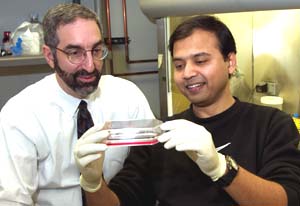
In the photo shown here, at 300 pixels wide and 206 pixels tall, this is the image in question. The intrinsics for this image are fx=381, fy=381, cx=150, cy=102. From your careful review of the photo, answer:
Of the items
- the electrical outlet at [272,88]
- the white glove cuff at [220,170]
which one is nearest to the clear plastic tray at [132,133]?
the white glove cuff at [220,170]

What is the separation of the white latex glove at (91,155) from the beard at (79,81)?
9.9 inches

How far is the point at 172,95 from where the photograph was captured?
221 cm

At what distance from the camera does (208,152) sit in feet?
3.41

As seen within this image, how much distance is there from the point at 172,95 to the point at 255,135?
100 cm

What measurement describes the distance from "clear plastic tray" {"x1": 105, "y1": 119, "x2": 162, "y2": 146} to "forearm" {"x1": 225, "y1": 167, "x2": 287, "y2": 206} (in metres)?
0.26

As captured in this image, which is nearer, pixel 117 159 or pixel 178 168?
pixel 178 168

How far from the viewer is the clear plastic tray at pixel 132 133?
1.03m

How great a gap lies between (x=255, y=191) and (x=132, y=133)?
38 cm

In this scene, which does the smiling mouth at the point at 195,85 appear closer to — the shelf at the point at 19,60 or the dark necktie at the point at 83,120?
the dark necktie at the point at 83,120

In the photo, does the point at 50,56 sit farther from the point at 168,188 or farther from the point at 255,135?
the point at 255,135

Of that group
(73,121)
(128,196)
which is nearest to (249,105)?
(128,196)

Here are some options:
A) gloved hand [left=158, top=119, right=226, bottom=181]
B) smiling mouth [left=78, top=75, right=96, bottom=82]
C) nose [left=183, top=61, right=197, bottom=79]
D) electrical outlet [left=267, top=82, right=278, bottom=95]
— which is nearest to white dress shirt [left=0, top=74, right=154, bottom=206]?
smiling mouth [left=78, top=75, right=96, bottom=82]

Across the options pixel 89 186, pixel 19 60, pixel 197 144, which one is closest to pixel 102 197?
pixel 89 186

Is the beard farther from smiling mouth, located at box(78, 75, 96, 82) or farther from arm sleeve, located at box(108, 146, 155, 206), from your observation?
arm sleeve, located at box(108, 146, 155, 206)
